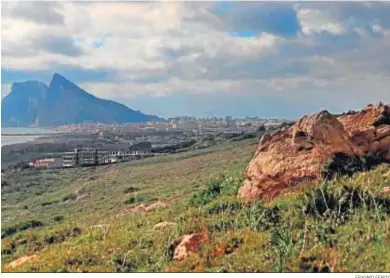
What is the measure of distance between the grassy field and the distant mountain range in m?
1.34

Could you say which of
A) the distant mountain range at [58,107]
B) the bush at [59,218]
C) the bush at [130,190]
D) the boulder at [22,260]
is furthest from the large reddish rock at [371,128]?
the boulder at [22,260]

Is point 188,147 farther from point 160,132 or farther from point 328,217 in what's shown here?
point 328,217

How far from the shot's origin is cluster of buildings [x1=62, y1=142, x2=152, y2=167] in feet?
33.0

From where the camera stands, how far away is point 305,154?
23.5 feet

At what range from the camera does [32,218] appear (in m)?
8.70

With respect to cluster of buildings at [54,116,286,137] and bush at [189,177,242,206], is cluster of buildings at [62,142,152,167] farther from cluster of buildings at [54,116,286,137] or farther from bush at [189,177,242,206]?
bush at [189,177,242,206]

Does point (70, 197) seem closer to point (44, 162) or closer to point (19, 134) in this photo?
point (44, 162)

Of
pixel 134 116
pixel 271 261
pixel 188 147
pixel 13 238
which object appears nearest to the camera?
pixel 271 261

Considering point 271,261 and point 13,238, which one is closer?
point 271,261

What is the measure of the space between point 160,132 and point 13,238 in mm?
3468

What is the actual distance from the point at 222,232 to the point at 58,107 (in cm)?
534

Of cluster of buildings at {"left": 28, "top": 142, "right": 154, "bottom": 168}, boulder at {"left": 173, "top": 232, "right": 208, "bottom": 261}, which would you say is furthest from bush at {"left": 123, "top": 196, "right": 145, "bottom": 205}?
boulder at {"left": 173, "top": 232, "right": 208, "bottom": 261}

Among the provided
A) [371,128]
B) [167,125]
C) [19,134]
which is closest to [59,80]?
[19,134]
